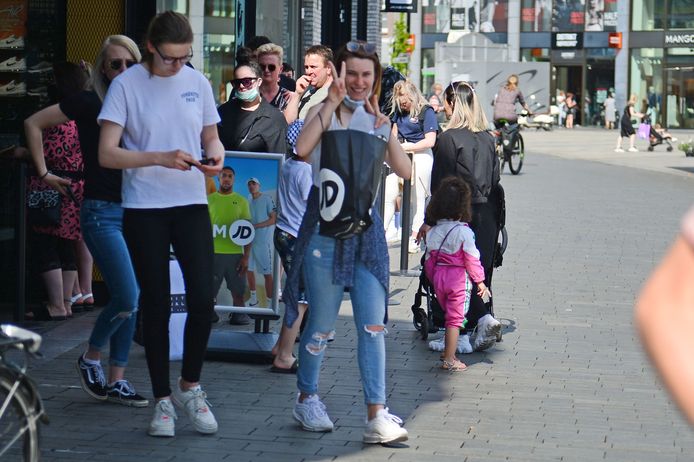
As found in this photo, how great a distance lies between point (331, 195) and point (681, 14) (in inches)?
2248

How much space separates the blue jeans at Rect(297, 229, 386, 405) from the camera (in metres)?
5.04

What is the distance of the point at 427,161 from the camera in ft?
43.2

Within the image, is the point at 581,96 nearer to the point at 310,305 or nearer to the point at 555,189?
the point at 555,189

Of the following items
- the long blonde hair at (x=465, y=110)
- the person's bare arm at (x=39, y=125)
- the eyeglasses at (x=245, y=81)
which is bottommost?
the person's bare arm at (x=39, y=125)

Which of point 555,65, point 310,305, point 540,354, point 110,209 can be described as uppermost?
point 555,65

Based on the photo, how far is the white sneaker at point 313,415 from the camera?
17.4ft

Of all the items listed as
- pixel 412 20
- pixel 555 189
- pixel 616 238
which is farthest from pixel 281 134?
pixel 412 20

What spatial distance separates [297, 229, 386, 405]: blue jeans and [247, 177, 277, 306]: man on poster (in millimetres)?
1730

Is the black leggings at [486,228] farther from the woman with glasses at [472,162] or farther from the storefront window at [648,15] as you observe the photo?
the storefront window at [648,15]

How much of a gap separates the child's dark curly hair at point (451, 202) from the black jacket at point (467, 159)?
45cm

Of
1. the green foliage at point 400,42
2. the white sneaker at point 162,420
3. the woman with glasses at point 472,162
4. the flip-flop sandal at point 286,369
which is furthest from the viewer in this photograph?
the green foliage at point 400,42

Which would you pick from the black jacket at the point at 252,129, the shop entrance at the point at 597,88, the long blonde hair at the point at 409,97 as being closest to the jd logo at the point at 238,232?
the black jacket at the point at 252,129

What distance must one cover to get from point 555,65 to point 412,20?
30.2 ft

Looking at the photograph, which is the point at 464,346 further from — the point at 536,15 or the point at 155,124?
the point at 536,15
